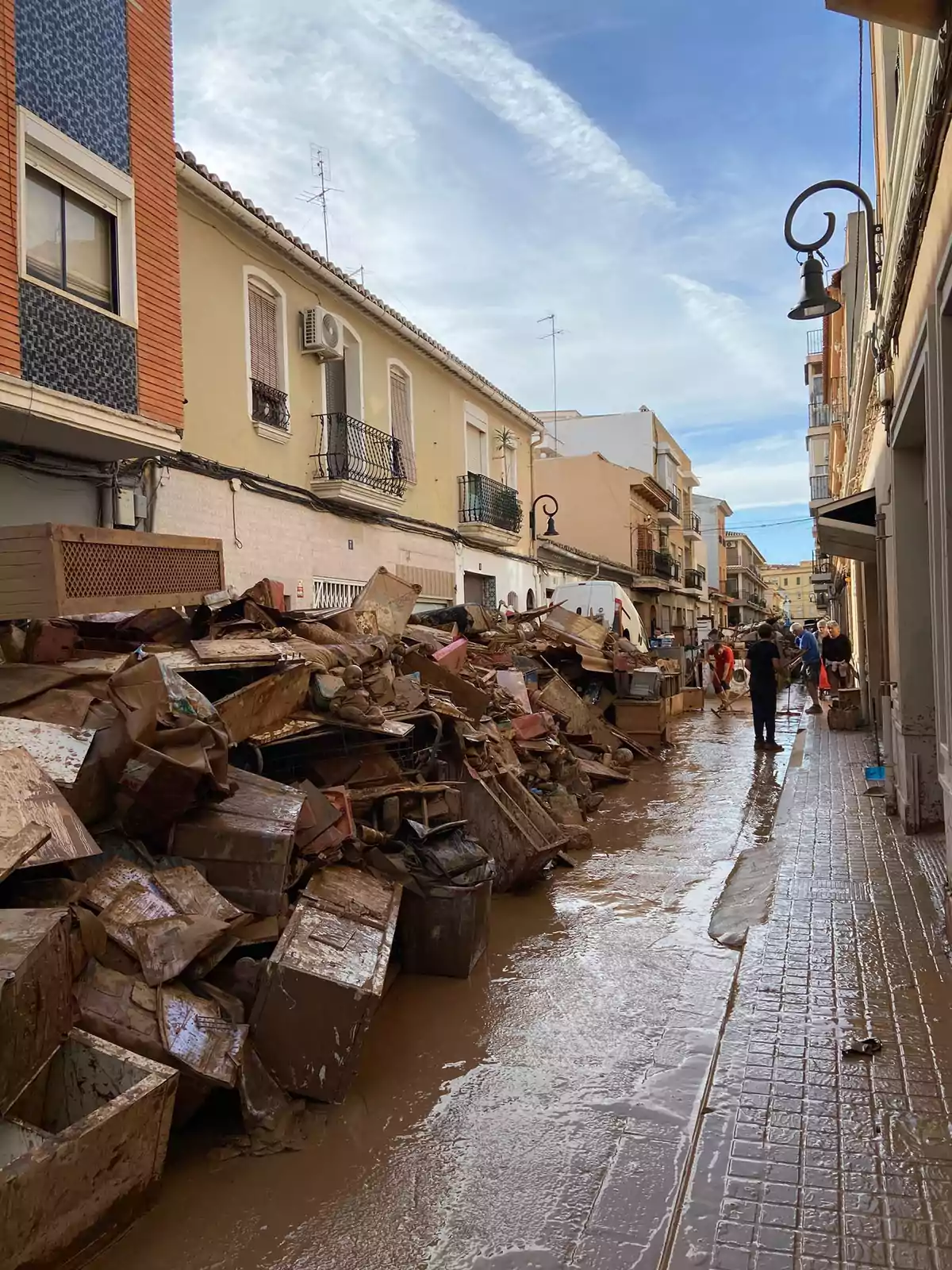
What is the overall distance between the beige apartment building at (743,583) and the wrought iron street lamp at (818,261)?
206 feet

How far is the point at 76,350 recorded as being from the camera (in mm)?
8328

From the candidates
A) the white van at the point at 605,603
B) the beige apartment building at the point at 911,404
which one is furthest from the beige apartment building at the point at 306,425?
the beige apartment building at the point at 911,404

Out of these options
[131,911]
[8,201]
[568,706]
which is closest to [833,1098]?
[131,911]

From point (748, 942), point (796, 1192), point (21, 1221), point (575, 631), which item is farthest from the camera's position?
point (575, 631)

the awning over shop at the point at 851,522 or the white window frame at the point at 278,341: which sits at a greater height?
the white window frame at the point at 278,341

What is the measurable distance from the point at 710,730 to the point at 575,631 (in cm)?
432

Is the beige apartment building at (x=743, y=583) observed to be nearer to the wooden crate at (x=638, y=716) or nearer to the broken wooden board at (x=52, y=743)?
the wooden crate at (x=638, y=716)

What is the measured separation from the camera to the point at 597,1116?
3418 mm

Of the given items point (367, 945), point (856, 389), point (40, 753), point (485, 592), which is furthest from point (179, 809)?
point (485, 592)

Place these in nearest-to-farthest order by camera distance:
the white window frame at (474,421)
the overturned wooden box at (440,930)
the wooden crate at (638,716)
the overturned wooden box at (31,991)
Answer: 1. the overturned wooden box at (31,991)
2. the overturned wooden box at (440,930)
3. the wooden crate at (638,716)
4. the white window frame at (474,421)

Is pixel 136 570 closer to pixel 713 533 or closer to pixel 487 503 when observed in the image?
pixel 487 503

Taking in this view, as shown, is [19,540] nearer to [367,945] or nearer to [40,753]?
[40,753]

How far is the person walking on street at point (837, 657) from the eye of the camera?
1658 centimetres

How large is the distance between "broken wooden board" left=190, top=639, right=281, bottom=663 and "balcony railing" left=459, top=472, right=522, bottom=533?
1333 cm
